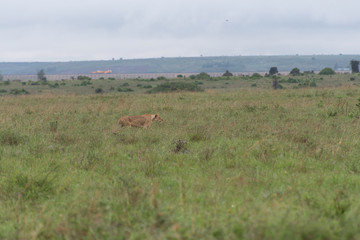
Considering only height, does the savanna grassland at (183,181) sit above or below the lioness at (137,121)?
below

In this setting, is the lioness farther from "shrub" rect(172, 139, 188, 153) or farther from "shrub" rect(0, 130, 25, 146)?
"shrub" rect(172, 139, 188, 153)

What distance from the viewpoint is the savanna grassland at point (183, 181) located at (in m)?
3.75

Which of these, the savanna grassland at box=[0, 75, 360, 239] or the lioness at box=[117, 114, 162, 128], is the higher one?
the lioness at box=[117, 114, 162, 128]

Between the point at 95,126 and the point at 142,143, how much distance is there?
276 cm

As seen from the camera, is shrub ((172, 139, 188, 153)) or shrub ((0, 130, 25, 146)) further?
shrub ((0, 130, 25, 146))

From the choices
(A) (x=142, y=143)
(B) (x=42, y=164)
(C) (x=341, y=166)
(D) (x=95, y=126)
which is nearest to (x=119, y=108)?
(D) (x=95, y=126)

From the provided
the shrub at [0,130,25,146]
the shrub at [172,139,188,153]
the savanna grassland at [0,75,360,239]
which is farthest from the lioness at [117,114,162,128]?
the shrub at [172,139,188,153]

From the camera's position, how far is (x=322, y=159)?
21.9ft

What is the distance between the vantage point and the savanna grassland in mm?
3750

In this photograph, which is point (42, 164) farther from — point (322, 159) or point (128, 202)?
point (322, 159)

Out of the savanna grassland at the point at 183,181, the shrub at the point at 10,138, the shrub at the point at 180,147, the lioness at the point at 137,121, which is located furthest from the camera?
the lioness at the point at 137,121

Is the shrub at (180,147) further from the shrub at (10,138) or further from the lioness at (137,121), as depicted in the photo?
the shrub at (10,138)

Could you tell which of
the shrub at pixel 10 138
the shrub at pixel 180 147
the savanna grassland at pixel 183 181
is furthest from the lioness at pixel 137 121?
the shrub at pixel 180 147

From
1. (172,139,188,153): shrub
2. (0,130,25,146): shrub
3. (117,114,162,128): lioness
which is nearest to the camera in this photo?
(172,139,188,153): shrub
